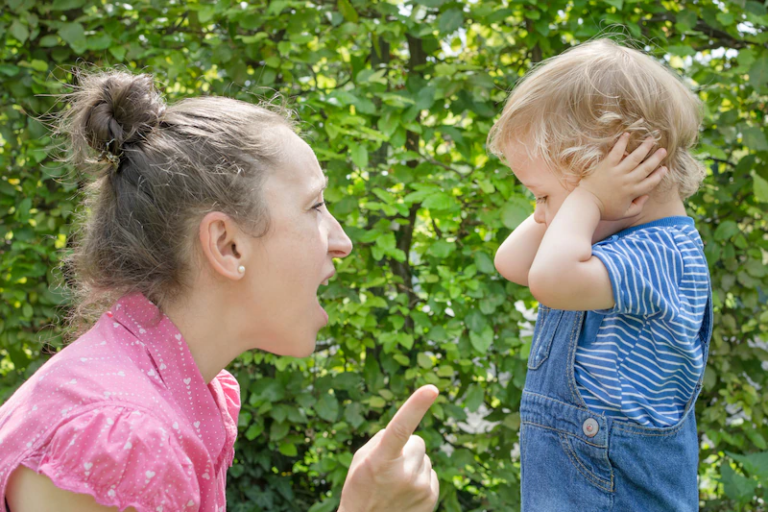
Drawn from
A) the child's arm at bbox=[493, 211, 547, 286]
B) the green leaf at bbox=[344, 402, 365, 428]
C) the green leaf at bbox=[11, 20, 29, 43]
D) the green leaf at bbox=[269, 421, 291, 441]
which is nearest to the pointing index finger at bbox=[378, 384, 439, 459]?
the child's arm at bbox=[493, 211, 547, 286]

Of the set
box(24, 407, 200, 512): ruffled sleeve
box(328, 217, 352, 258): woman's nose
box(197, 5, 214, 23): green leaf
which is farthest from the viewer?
box(197, 5, 214, 23): green leaf

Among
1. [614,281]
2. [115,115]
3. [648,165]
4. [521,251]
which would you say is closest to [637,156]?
[648,165]

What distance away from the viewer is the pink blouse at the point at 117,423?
1.18m

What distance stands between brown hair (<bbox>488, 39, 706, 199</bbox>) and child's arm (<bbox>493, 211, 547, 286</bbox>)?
0.28 meters

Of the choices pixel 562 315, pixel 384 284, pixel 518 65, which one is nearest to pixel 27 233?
pixel 384 284

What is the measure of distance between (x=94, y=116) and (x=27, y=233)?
204 centimetres

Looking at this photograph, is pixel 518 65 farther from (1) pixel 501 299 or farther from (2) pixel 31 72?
(2) pixel 31 72

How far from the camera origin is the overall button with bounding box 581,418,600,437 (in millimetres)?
1533

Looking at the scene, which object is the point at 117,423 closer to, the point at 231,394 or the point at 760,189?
the point at 231,394

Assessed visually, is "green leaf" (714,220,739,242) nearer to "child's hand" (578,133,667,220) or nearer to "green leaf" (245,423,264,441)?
"child's hand" (578,133,667,220)

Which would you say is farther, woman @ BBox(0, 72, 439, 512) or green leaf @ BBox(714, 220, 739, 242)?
green leaf @ BBox(714, 220, 739, 242)

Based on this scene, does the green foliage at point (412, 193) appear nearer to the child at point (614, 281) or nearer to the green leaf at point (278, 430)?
the green leaf at point (278, 430)

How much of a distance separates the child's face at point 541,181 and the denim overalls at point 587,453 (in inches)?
9.6

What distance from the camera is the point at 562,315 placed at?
1.70 m
